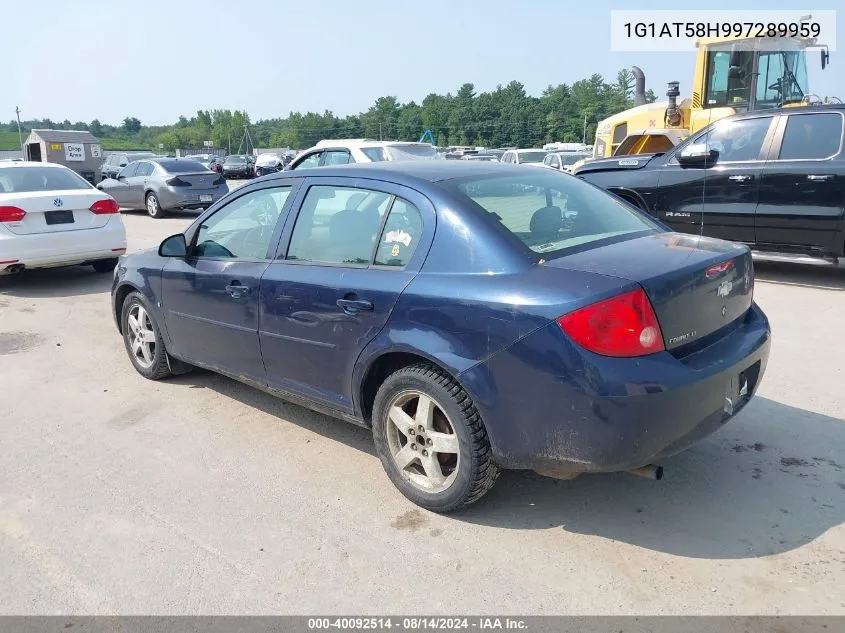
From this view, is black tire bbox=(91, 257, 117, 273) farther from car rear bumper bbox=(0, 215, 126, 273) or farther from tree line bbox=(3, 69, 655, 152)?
tree line bbox=(3, 69, 655, 152)

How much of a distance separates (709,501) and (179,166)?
658 inches

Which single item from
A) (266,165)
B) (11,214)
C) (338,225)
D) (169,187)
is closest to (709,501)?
(338,225)

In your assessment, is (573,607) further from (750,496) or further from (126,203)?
(126,203)

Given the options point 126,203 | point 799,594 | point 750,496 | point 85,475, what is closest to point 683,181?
point 750,496

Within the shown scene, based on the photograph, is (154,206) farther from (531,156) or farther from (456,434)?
(456,434)

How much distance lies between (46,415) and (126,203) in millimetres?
15046

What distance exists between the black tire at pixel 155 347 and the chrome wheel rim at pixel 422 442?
2.43 metres

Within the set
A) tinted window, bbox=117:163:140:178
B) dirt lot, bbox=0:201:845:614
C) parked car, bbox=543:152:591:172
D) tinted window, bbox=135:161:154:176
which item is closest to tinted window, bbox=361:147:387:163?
dirt lot, bbox=0:201:845:614

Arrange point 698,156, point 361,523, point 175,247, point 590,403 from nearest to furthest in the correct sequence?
point 590,403
point 361,523
point 175,247
point 698,156

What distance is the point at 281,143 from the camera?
11588cm

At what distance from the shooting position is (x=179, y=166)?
1764 cm

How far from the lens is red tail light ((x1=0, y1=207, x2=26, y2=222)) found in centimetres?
814

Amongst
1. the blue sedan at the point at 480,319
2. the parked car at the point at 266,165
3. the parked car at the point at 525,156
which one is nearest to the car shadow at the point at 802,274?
the blue sedan at the point at 480,319

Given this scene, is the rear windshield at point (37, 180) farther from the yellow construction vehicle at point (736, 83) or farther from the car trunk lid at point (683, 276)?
the yellow construction vehicle at point (736, 83)
